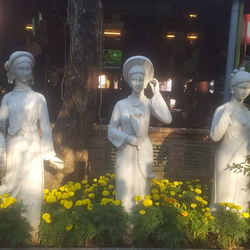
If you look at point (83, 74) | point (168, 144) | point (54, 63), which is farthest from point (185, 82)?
point (83, 74)

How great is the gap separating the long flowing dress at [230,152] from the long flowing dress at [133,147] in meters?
0.65

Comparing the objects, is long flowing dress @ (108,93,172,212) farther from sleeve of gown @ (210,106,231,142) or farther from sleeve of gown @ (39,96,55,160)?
sleeve of gown @ (39,96,55,160)

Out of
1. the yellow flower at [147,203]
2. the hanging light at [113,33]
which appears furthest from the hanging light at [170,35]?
→ the yellow flower at [147,203]

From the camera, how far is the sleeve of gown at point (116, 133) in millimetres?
4098

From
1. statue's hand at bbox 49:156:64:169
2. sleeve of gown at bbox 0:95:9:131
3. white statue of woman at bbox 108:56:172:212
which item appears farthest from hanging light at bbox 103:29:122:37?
statue's hand at bbox 49:156:64:169

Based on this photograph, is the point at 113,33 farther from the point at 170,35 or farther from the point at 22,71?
the point at 22,71

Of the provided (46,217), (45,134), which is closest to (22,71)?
(45,134)

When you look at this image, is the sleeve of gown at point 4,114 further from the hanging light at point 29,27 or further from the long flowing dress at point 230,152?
the hanging light at point 29,27

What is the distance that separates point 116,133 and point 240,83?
63.3 inches

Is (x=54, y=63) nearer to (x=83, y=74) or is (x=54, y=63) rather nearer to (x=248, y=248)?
(x=83, y=74)

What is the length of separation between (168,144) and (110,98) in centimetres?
625

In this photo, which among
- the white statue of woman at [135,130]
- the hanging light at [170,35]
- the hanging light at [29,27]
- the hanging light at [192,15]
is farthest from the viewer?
the hanging light at [170,35]

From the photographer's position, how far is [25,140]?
3.95m

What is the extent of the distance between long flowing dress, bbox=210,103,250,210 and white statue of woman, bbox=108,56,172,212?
2.12 ft
